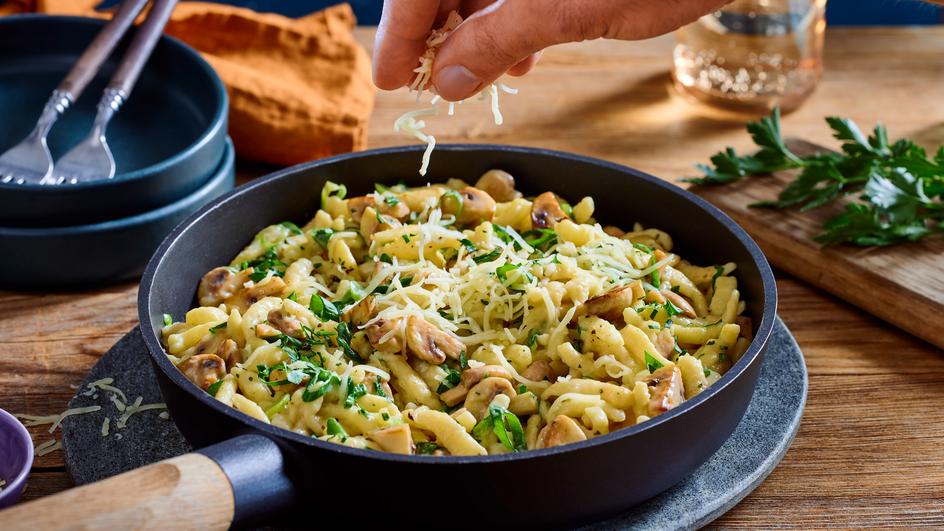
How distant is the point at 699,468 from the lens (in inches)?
80.7

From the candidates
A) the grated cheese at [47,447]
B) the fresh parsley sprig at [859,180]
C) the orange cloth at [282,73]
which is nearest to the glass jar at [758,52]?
the fresh parsley sprig at [859,180]

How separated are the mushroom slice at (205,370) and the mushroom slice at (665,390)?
2.69 ft

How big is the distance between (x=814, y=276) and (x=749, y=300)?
646mm

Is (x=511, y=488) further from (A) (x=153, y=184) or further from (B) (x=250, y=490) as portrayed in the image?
(A) (x=153, y=184)

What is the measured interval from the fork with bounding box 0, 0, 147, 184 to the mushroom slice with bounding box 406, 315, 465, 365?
1310 mm

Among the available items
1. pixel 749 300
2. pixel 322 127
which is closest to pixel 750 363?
pixel 749 300

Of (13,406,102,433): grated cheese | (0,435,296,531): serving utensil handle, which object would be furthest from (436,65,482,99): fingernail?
(13,406,102,433): grated cheese

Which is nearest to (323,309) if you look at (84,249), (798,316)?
(84,249)

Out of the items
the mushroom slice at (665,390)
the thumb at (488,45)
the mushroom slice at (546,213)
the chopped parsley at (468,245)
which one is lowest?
the chopped parsley at (468,245)

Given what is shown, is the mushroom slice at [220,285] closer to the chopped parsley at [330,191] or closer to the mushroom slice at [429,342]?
the chopped parsley at [330,191]

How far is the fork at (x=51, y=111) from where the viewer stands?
288 cm

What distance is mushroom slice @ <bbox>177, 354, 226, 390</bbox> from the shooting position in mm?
2039

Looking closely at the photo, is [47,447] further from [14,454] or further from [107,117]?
[107,117]

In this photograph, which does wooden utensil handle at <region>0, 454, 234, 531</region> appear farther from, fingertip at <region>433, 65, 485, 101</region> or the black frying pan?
fingertip at <region>433, 65, 485, 101</region>
